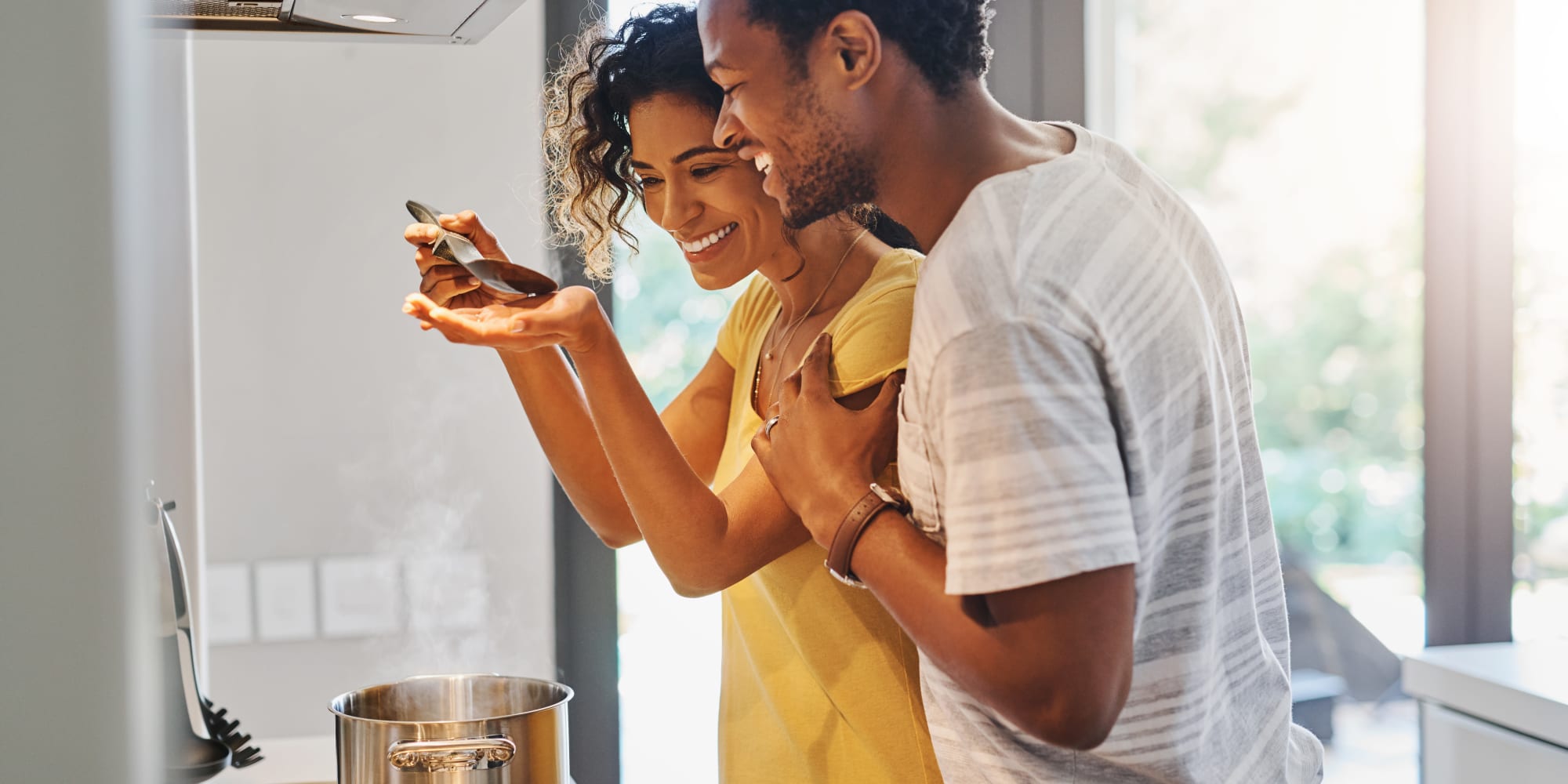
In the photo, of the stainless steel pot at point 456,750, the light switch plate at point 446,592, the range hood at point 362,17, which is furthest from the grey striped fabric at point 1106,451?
the light switch plate at point 446,592

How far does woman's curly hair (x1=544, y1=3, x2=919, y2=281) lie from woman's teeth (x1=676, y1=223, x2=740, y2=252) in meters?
0.11

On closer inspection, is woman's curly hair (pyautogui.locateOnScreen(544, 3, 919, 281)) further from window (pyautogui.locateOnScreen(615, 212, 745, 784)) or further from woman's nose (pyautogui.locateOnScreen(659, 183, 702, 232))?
window (pyautogui.locateOnScreen(615, 212, 745, 784))

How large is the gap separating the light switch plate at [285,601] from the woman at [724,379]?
2.64 feet

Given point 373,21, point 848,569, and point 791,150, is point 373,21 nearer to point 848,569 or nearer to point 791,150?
point 791,150

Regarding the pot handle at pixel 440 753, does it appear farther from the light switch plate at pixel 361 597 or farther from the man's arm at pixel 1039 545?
the light switch plate at pixel 361 597

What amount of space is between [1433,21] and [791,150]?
1.79 meters

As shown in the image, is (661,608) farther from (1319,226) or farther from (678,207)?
(1319,226)

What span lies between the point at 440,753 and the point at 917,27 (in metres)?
0.65

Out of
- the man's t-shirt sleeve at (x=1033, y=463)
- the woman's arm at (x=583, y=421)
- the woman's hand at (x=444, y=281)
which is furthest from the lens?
the woman's arm at (x=583, y=421)

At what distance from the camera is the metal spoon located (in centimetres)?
98

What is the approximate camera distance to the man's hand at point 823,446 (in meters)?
0.84

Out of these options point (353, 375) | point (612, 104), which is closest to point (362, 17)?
point (612, 104)

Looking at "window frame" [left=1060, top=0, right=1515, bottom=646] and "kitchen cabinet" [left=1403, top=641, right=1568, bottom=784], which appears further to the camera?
"window frame" [left=1060, top=0, right=1515, bottom=646]

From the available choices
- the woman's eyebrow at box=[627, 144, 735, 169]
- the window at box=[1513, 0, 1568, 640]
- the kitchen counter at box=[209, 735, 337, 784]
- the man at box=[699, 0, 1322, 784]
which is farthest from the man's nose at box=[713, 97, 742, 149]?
the window at box=[1513, 0, 1568, 640]
